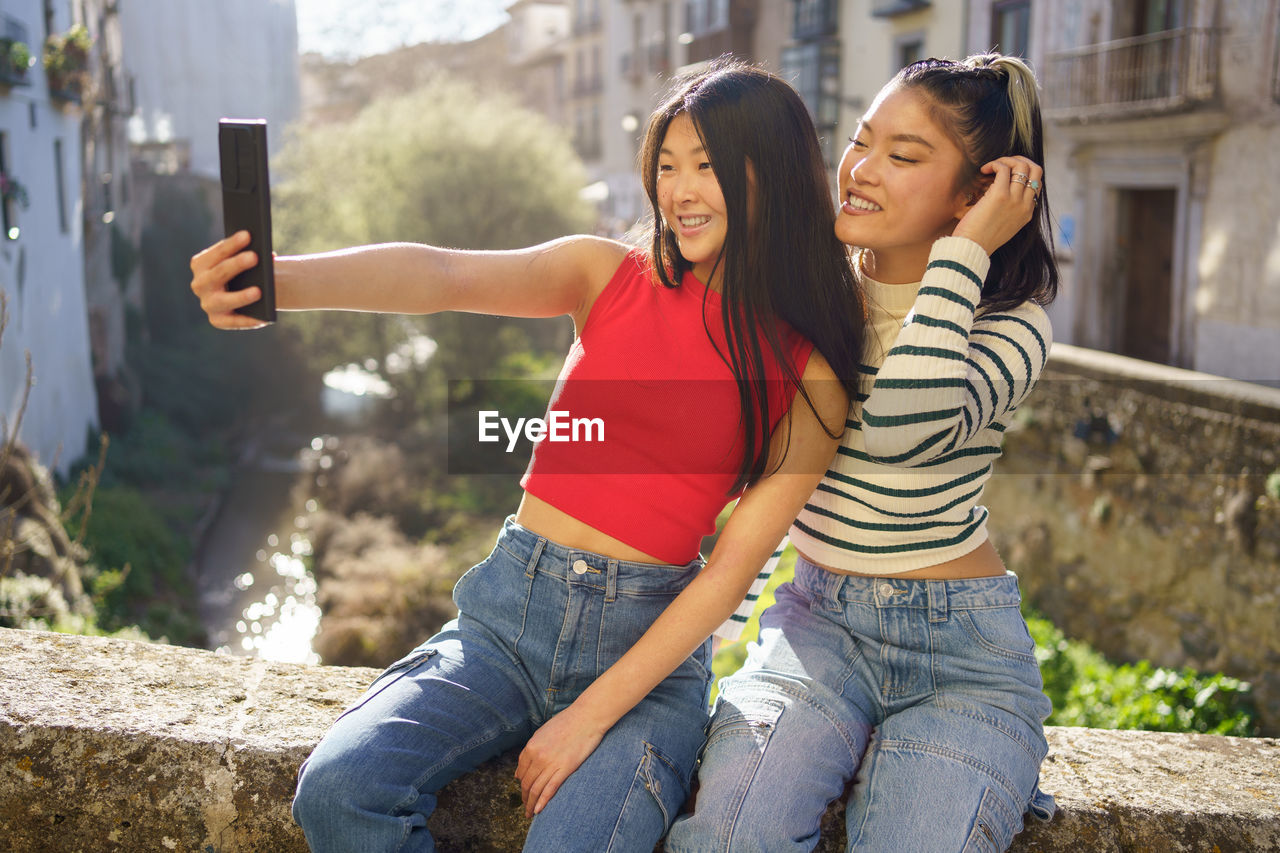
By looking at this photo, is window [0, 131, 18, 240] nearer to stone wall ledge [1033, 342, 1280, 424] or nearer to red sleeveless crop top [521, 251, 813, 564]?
stone wall ledge [1033, 342, 1280, 424]

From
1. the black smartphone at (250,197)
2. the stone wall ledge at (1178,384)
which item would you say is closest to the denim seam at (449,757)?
the black smartphone at (250,197)

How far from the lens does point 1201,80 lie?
32.6ft

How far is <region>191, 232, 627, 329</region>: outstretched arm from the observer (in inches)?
56.9

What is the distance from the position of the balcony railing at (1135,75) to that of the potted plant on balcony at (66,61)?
1111 centimetres

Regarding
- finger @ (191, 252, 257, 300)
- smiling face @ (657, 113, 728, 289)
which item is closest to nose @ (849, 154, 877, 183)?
smiling face @ (657, 113, 728, 289)

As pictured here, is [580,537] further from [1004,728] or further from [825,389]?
[1004,728]

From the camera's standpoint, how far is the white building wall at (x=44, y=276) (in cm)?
1102

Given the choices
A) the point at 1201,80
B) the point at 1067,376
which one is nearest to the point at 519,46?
the point at 1201,80

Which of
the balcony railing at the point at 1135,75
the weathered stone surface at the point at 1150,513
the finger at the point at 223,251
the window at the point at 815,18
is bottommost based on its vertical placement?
the weathered stone surface at the point at 1150,513

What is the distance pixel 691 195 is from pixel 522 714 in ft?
2.77

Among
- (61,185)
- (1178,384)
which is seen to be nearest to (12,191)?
(61,185)

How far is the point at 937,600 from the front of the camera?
1643mm

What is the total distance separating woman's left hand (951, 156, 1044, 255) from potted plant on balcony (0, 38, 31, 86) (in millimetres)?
11569

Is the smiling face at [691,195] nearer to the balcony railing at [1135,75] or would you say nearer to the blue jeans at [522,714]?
the blue jeans at [522,714]
